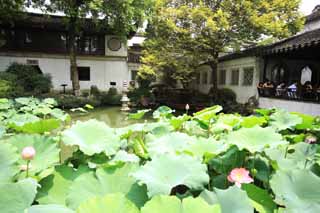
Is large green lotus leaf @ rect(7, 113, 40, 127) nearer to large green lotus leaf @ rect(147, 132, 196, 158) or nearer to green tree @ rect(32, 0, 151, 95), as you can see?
large green lotus leaf @ rect(147, 132, 196, 158)

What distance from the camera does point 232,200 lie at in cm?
90

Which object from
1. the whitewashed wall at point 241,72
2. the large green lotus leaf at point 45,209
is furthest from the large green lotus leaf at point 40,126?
the whitewashed wall at point 241,72

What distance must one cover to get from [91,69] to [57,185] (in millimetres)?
16702

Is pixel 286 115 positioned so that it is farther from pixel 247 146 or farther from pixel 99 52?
pixel 99 52

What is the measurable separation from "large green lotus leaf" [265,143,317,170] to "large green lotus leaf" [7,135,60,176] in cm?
114

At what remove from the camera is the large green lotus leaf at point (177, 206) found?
0.75 m

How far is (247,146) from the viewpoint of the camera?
1316mm

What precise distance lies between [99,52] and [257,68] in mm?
10363

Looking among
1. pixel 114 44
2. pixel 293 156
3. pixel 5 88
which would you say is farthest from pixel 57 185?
pixel 114 44

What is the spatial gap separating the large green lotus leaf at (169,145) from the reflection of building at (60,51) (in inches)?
588

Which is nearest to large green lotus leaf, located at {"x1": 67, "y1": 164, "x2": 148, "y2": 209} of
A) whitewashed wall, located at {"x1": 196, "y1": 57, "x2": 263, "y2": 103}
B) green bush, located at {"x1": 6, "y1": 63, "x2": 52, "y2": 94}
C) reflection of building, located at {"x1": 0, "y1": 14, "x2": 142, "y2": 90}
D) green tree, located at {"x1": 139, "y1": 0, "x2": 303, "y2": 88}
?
green tree, located at {"x1": 139, "y1": 0, "x2": 303, "y2": 88}

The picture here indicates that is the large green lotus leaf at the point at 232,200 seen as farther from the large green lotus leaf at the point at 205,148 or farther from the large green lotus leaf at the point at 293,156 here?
the large green lotus leaf at the point at 293,156

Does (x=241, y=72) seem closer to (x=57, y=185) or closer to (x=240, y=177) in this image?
(x=240, y=177)

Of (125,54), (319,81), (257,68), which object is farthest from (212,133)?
(125,54)
